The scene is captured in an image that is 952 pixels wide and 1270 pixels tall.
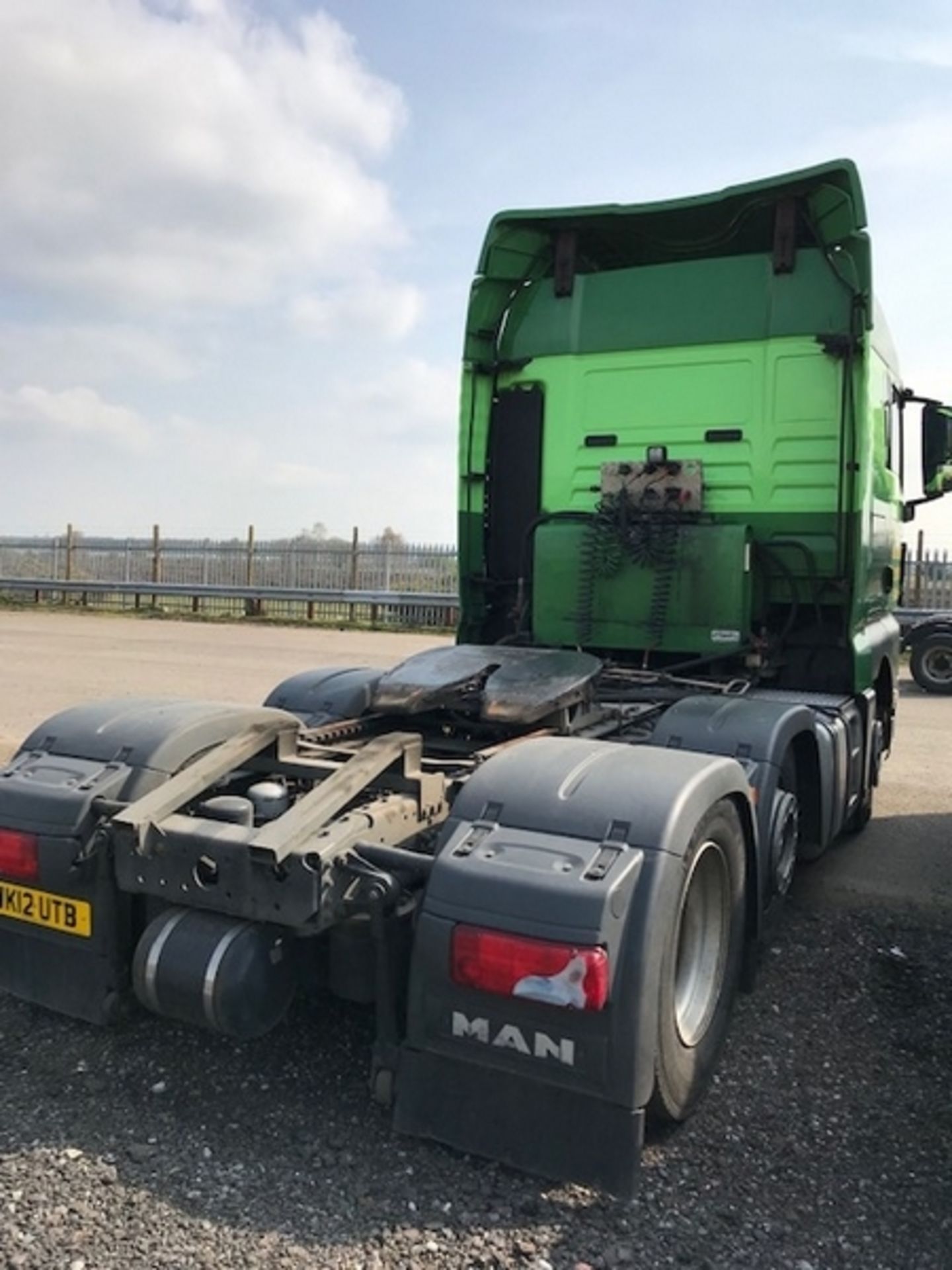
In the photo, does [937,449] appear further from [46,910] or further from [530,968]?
[46,910]

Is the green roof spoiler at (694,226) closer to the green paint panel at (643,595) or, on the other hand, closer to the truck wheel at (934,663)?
the green paint panel at (643,595)

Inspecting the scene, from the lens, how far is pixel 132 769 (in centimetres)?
344

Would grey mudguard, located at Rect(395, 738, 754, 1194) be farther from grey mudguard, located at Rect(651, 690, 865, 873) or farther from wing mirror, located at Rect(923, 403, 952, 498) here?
wing mirror, located at Rect(923, 403, 952, 498)

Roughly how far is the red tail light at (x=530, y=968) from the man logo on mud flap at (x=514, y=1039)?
0.29 ft

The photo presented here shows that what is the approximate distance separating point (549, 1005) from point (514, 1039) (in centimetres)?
14

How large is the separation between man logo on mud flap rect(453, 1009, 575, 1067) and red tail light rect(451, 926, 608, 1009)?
90 mm

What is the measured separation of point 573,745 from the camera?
10.7 feet

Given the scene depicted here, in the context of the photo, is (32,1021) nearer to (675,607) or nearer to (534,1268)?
(534,1268)

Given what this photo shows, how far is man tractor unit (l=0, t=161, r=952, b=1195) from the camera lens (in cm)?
264

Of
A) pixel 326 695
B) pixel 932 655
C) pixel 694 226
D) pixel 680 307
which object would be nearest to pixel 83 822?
pixel 326 695

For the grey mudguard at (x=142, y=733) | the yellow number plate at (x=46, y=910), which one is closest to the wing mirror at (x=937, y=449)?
the grey mudguard at (x=142, y=733)

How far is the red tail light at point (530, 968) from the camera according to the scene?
8.20ft

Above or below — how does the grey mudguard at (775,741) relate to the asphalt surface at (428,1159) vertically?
above

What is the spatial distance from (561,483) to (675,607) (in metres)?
1.01
